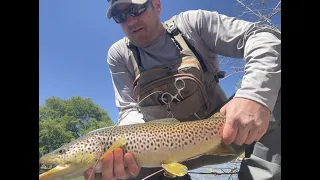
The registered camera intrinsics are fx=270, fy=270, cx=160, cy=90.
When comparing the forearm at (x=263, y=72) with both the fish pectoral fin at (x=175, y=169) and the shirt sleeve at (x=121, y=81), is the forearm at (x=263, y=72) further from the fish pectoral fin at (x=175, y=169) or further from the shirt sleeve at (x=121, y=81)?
the shirt sleeve at (x=121, y=81)

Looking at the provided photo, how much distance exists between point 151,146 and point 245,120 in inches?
26.8

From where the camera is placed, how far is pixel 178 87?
7.26 ft

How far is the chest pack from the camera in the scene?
86.5 inches

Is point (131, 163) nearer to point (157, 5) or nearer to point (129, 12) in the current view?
point (129, 12)

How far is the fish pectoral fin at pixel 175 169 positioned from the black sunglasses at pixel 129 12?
1361 millimetres

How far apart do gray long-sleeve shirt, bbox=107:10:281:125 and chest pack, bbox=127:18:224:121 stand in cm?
8

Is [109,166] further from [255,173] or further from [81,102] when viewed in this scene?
[81,102]

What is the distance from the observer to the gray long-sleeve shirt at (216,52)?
1.60m

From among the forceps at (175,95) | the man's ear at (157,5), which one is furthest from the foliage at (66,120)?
the forceps at (175,95)

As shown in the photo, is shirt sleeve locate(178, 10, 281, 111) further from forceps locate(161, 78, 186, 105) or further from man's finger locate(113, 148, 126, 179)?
man's finger locate(113, 148, 126, 179)

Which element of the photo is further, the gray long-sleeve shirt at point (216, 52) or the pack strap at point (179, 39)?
the pack strap at point (179, 39)
